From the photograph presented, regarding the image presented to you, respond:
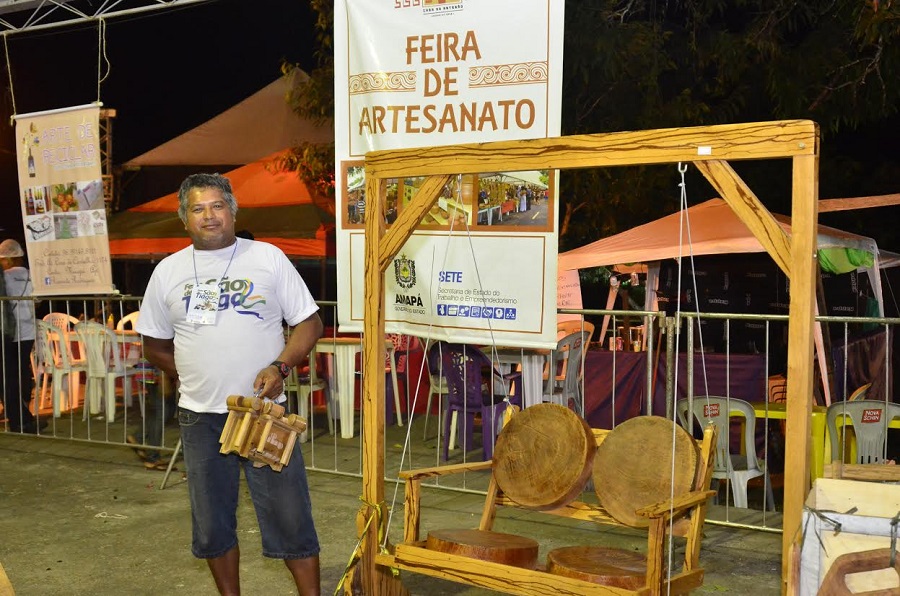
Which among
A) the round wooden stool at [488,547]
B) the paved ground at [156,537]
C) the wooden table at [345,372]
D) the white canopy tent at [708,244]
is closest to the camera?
the round wooden stool at [488,547]

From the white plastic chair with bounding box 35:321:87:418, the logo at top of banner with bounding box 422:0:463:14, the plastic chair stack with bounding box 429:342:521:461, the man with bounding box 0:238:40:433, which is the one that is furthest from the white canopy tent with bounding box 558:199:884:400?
the man with bounding box 0:238:40:433

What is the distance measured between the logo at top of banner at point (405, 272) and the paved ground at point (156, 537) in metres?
1.54

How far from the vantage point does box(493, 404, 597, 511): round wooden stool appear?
4.72 meters

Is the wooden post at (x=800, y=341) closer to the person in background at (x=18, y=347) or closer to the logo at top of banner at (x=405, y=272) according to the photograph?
the logo at top of banner at (x=405, y=272)

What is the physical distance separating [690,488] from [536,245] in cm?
151

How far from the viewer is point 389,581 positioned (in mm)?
4793

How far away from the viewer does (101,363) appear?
10109 millimetres

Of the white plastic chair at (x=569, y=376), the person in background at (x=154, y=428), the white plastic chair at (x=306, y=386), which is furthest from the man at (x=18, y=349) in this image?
the white plastic chair at (x=569, y=376)

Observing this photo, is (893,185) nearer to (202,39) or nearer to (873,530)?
(873,530)

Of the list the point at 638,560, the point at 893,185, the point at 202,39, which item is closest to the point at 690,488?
the point at 638,560

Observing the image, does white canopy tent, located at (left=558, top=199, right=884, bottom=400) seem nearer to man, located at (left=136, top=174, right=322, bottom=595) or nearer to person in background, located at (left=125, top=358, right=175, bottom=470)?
person in background, located at (left=125, top=358, right=175, bottom=470)

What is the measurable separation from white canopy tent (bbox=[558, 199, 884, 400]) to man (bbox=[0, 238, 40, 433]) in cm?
518

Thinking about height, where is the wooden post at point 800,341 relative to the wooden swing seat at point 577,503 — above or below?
above

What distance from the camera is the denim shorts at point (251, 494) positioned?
13.7 ft
